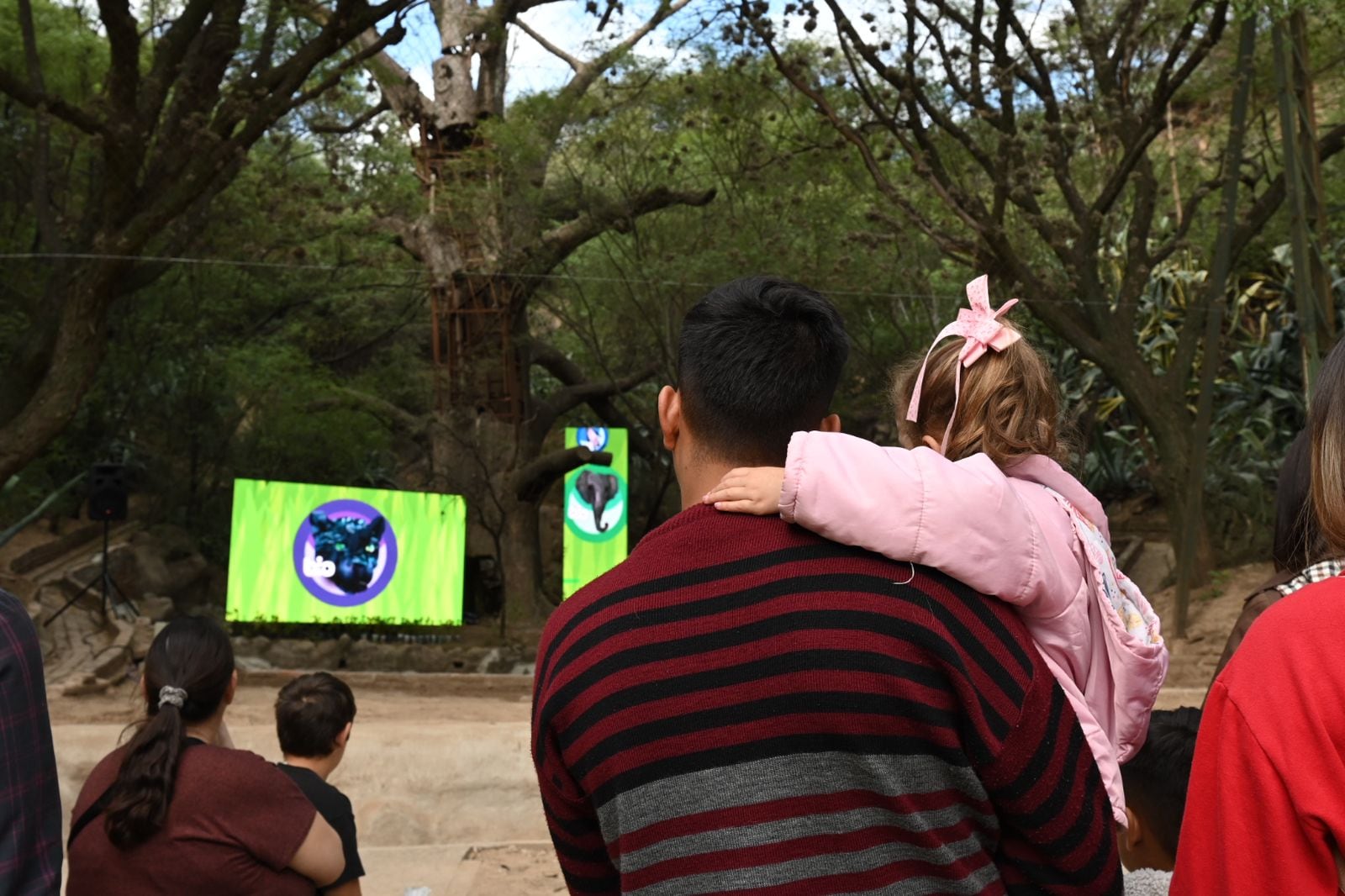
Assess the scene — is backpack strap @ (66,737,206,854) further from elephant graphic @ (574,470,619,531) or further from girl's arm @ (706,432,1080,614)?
elephant graphic @ (574,470,619,531)

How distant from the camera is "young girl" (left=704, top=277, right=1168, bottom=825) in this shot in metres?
1.39

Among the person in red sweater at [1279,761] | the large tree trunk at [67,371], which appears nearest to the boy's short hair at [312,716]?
the person in red sweater at [1279,761]

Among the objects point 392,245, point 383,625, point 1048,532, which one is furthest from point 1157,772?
point 392,245

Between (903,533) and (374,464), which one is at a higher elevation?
(903,533)

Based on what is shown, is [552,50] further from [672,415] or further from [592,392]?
[672,415]

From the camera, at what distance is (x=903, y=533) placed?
1.39m

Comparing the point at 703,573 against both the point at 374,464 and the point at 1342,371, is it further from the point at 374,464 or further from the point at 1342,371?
the point at 374,464

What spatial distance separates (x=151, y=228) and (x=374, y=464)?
1067 cm

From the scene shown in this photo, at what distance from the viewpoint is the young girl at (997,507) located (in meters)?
1.39

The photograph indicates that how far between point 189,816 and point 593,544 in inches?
614

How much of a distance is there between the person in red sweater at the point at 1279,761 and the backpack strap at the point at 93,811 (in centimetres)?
183

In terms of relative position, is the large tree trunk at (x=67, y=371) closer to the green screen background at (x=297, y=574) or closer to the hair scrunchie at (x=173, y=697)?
the green screen background at (x=297, y=574)

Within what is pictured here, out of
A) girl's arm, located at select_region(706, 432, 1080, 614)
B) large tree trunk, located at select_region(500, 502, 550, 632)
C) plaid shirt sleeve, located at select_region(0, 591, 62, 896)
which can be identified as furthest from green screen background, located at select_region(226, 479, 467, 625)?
girl's arm, located at select_region(706, 432, 1080, 614)

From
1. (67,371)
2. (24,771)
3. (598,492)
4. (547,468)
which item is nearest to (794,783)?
(24,771)
